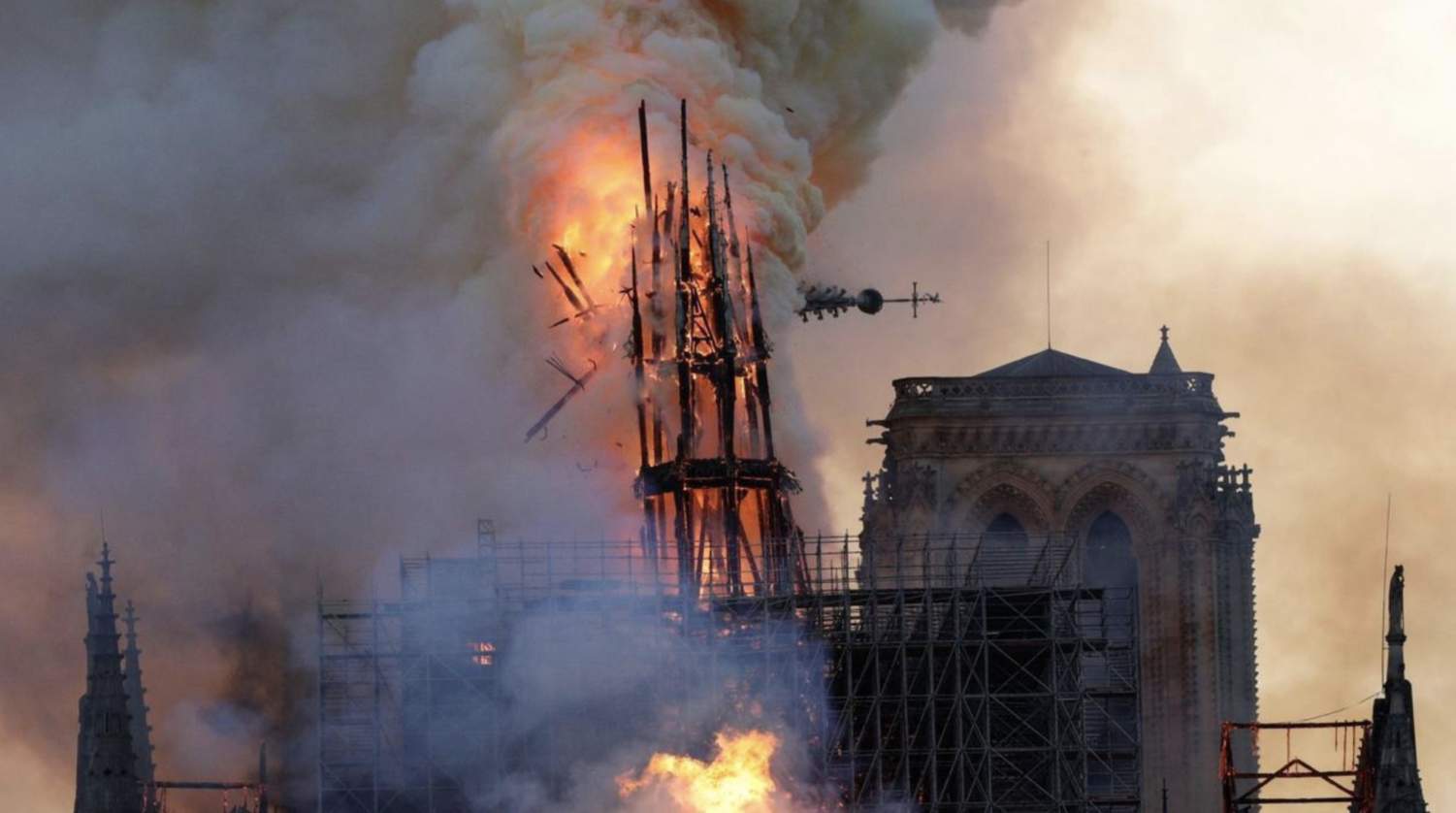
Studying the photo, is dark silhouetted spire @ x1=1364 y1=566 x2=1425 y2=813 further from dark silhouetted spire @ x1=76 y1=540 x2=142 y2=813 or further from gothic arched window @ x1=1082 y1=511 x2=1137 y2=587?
Result: gothic arched window @ x1=1082 y1=511 x2=1137 y2=587

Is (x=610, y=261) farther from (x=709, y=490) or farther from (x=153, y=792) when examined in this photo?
(x=153, y=792)

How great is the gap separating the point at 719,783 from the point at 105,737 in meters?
19.6

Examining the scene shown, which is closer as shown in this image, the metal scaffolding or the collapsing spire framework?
the metal scaffolding

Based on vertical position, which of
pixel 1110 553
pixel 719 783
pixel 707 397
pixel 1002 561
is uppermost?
pixel 707 397

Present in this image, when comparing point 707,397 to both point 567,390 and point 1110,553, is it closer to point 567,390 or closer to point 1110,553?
point 567,390

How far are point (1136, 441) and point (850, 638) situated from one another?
142 ft

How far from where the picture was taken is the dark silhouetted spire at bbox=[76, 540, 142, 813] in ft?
476

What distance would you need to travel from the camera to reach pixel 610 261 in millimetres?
148875

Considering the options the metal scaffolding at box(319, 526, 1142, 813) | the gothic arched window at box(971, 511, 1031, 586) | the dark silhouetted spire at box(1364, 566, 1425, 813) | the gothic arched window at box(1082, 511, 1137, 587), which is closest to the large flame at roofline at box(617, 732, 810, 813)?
the metal scaffolding at box(319, 526, 1142, 813)

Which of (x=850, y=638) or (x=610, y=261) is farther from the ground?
(x=610, y=261)

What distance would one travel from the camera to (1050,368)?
18325 centimetres

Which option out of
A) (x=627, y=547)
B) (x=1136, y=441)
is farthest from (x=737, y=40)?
(x=1136, y=441)

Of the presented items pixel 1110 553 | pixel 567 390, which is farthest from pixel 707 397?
pixel 1110 553

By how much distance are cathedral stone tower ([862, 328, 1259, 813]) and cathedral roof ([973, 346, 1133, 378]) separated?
25cm
